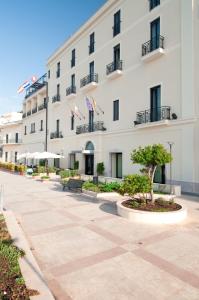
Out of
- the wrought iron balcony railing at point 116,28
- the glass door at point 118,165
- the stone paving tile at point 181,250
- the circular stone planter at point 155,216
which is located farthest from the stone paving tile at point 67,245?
the wrought iron balcony railing at point 116,28

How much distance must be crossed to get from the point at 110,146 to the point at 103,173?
2643 mm

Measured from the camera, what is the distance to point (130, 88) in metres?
19.8

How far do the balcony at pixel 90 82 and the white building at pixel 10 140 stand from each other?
24.7m

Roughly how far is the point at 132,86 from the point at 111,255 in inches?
621

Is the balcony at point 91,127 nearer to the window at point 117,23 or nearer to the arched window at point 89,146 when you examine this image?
the arched window at point 89,146

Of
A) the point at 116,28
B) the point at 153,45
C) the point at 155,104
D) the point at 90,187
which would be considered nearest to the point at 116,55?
the point at 116,28

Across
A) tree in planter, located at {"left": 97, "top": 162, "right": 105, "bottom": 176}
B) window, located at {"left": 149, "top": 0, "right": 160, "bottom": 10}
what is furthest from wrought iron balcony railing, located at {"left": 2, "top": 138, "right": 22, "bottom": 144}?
window, located at {"left": 149, "top": 0, "right": 160, "bottom": 10}

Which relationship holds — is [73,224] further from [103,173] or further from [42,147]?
[42,147]

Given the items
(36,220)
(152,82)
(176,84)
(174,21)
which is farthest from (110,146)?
(36,220)

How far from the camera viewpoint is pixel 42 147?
35.8 meters

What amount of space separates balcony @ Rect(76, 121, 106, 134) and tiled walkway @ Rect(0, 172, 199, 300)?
13356mm

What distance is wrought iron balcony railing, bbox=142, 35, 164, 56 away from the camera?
55.2 ft

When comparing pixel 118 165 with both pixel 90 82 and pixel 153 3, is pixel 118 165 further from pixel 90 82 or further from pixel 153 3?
pixel 153 3

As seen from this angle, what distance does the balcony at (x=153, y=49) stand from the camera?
16.6m
